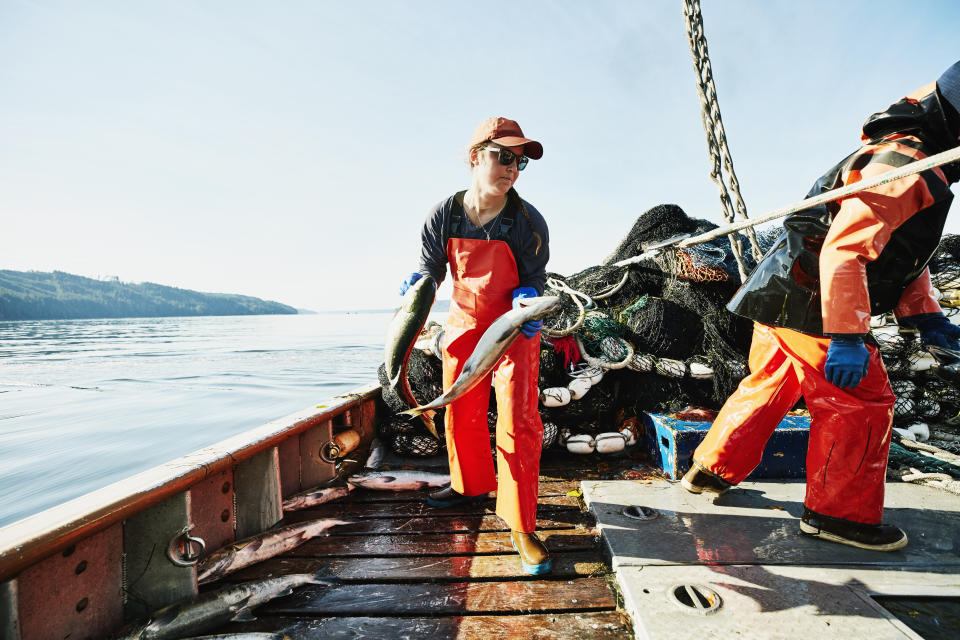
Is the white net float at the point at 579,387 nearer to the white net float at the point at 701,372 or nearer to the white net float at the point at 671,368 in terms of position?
the white net float at the point at 671,368

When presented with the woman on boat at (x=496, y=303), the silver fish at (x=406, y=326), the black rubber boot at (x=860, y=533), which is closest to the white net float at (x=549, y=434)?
the woman on boat at (x=496, y=303)

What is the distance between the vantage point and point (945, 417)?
5059 mm

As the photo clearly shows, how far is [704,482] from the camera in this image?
2895 millimetres

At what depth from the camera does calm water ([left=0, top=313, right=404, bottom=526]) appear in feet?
25.3

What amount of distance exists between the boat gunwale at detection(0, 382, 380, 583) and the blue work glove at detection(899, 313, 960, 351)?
4.02m

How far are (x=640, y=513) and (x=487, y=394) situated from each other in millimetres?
1235

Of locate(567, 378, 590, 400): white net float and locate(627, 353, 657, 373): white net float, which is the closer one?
locate(567, 378, 590, 400): white net float

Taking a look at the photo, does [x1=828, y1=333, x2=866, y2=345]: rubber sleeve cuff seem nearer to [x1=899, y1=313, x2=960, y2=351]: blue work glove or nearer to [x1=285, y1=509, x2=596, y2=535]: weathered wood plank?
[x1=899, y1=313, x2=960, y2=351]: blue work glove

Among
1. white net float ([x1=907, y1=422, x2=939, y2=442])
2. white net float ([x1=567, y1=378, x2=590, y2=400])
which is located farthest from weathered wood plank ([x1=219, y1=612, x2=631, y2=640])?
white net float ([x1=907, y1=422, x2=939, y2=442])

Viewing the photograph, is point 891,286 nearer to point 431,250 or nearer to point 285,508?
point 431,250

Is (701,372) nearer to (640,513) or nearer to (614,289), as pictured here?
(614,289)

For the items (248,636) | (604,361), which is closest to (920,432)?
(604,361)

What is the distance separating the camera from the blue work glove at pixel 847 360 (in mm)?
2090

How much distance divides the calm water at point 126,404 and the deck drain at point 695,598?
809 centimetres
